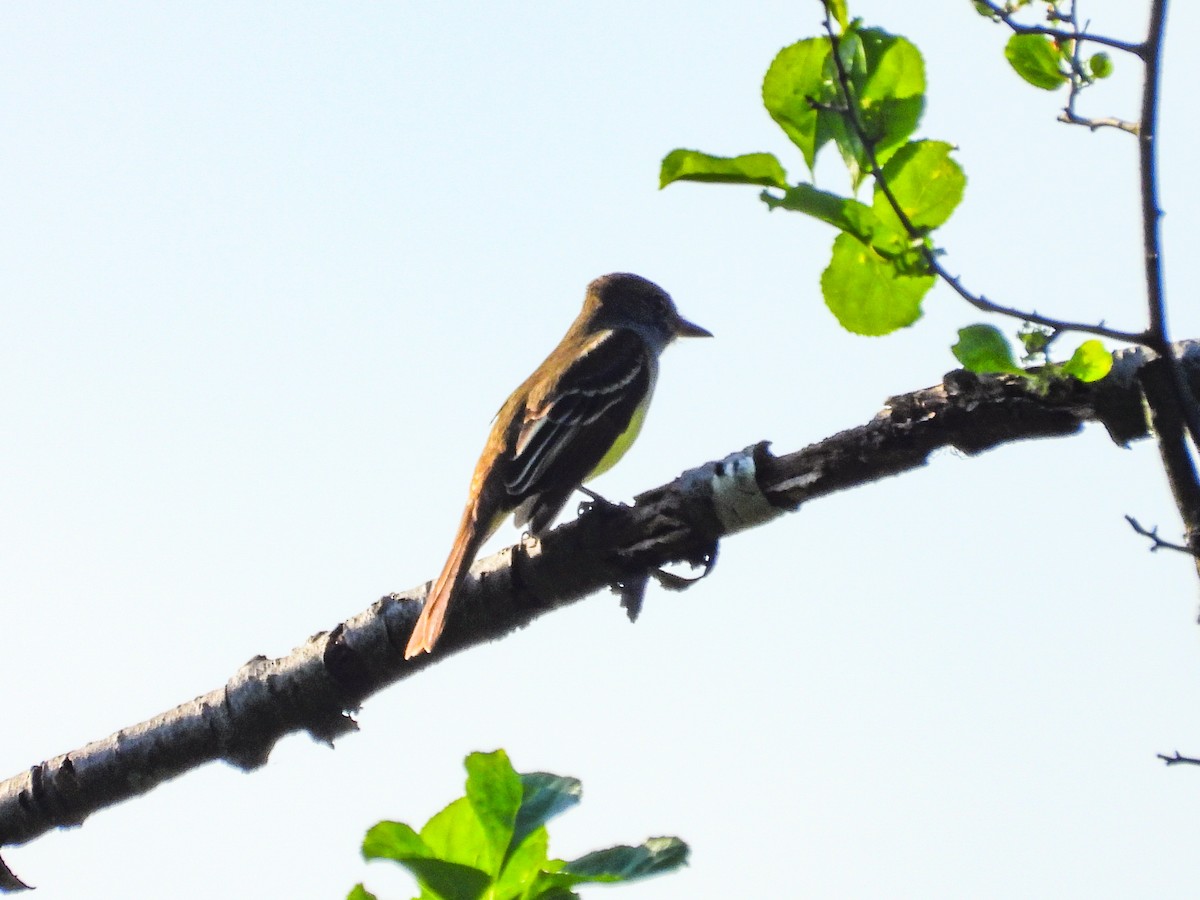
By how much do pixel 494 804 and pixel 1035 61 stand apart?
158cm

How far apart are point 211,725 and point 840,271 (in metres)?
3.32

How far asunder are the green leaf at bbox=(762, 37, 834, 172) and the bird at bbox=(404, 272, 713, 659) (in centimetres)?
295

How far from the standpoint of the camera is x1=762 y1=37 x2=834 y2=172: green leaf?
2410 mm

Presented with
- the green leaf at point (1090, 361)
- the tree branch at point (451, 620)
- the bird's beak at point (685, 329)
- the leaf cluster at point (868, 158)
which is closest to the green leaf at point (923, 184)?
the leaf cluster at point (868, 158)

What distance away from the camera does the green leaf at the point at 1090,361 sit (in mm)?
2414

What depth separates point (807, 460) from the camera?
14.0 feet

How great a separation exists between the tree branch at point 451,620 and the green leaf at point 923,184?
163cm

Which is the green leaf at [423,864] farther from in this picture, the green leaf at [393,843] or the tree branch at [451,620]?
the tree branch at [451,620]

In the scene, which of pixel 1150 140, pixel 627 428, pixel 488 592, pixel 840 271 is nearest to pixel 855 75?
pixel 840 271

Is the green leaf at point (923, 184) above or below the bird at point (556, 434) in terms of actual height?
below

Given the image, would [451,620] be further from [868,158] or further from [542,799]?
[868,158]

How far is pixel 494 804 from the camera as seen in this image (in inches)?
90.2

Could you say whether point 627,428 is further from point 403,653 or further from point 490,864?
point 490,864

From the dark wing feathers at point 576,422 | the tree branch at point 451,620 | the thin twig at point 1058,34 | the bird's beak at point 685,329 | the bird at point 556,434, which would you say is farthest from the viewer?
the bird's beak at point 685,329
